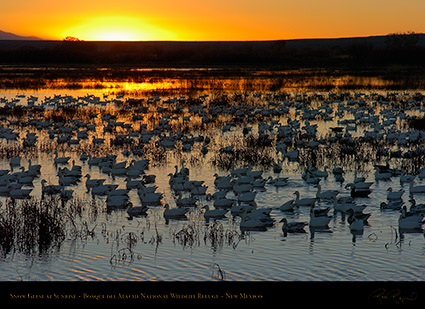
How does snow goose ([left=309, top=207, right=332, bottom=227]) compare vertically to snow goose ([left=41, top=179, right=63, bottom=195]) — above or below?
above

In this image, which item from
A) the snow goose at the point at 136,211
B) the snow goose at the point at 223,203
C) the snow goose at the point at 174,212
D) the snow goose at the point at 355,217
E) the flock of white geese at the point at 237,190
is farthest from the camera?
the snow goose at the point at 223,203

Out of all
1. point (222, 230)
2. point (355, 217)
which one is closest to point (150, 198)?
point (222, 230)

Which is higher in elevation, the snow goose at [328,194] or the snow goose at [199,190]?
the snow goose at [328,194]

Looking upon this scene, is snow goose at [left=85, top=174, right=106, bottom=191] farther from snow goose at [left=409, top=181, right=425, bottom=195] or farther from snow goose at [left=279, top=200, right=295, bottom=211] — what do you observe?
snow goose at [left=409, top=181, right=425, bottom=195]

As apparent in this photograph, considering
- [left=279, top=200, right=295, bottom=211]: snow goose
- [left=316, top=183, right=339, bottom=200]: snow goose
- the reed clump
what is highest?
[left=316, top=183, right=339, bottom=200]: snow goose

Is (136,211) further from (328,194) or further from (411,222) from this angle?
(411,222)

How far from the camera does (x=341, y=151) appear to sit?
69.7 feet

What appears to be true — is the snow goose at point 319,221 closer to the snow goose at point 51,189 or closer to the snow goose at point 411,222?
the snow goose at point 411,222

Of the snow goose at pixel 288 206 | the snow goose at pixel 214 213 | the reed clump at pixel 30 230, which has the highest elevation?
the snow goose at pixel 288 206

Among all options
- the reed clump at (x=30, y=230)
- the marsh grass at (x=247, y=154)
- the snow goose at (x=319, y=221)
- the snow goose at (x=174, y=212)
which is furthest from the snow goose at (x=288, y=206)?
the reed clump at (x=30, y=230)

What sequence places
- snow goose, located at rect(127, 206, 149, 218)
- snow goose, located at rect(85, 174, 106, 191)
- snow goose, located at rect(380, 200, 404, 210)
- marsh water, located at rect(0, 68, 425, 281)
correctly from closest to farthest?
marsh water, located at rect(0, 68, 425, 281) < snow goose, located at rect(127, 206, 149, 218) < snow goose, located at rect(380, 200, 404, 210) < snow goose, located at rect(85, 174, 106, 191)

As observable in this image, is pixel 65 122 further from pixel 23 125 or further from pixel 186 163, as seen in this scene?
pixel 186 163

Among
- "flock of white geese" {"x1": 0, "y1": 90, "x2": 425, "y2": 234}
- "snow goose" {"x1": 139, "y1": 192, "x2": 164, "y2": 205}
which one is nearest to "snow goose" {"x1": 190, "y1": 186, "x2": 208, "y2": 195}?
"flock of white geese" {"x1": 0, "y1": 90, "x2": 425, "y2": 234}
